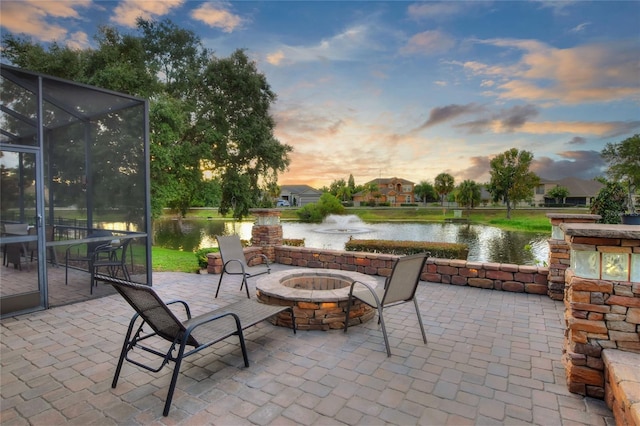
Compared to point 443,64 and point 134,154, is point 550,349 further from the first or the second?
point 443,64

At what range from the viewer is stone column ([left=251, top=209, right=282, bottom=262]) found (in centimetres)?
672

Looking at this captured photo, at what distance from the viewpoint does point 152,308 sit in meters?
2.10

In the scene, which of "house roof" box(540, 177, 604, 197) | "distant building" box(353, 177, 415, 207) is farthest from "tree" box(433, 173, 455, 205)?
"house roof" box(540, 177, 604, 197)

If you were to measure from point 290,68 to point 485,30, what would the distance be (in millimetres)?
5641

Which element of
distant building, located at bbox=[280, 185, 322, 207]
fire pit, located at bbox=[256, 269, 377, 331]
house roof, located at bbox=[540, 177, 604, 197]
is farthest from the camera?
distant building, located at bbox=[280, 185, 322, 207]

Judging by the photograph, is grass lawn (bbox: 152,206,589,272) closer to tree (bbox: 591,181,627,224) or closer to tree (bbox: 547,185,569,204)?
tree (bbox: 547,185,569,204)

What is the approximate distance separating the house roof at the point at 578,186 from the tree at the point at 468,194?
56.3 ft

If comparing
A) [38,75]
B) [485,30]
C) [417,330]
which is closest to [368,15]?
[485,30]

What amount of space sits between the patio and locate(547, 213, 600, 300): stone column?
31.7 inches

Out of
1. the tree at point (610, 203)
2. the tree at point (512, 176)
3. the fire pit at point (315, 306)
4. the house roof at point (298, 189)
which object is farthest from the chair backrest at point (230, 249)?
the house roof at point (298, 189)

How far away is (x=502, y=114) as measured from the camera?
1291 centimetres

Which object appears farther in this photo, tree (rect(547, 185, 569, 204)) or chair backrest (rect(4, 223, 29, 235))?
tree (rect(547, 185, 569, 204))

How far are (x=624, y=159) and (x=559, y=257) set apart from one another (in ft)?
93.8

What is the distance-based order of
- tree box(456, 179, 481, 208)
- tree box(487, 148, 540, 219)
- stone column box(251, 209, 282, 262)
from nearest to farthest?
stone column box(251, 209, 282, 262)
tree box(487, 148, 540, 219)
tree box(456, 179, 481, 208)
